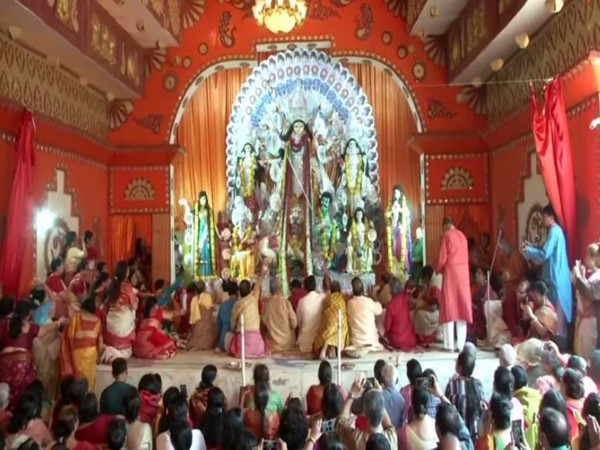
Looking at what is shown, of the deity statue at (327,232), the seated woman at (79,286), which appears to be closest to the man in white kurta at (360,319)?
the seated woman at (79,286)

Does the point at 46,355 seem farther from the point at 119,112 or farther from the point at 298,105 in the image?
the point at 298,105

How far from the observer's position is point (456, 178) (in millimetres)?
11656

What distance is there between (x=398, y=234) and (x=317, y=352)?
17.5 ft

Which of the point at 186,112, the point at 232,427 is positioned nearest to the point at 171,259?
the point at 186,112

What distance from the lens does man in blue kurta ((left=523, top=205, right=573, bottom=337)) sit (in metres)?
6.91

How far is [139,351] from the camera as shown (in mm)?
7734

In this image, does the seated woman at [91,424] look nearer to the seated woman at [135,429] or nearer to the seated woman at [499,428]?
the seated woman at [135,429]

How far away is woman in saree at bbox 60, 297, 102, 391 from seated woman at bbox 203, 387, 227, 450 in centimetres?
293

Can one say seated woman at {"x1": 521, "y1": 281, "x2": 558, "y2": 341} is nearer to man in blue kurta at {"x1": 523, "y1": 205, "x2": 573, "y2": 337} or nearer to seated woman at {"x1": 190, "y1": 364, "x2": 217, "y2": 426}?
man in blue kurta at {"x1": 523, "y1": 205, "x2": 573, "y2": 337}

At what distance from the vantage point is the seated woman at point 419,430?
147 inches

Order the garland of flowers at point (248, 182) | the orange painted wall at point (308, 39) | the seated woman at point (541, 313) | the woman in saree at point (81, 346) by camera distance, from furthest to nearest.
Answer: the garland of flowers at point (248, 182)
the orange painted wall at point (308, 39)
the seated woman at point (541, 313)
the woman in saree at point (81, 346)

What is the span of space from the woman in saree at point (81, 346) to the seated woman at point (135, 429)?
2.76 m

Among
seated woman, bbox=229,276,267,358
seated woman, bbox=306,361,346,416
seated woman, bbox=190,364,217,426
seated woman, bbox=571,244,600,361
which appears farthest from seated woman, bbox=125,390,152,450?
seated woman, bbox=571,244,600,361

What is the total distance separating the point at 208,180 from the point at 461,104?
16.0ft
